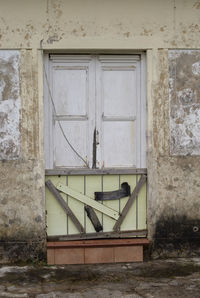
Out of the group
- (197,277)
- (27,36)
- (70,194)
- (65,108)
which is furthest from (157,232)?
(27,36)

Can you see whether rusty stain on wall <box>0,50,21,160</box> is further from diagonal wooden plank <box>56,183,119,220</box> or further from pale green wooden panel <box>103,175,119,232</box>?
pale green wooden panel <box>103,175,119,232</box>

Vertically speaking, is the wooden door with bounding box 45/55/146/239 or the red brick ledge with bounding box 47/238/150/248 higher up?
the wooden door with bounding box 45/55/146/239

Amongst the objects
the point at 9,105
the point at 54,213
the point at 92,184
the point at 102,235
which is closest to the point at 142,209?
the point at 102,235

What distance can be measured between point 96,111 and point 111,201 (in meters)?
1.19

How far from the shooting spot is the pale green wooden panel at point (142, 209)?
5746 mm

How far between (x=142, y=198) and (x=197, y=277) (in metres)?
1.25

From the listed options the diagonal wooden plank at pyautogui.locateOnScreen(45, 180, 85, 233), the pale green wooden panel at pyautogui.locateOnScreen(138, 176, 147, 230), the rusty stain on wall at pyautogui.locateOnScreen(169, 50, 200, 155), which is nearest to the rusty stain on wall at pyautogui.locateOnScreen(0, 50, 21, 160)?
the diagonal wooden plank at pyautogui.locateOnScreen(45, 180, 85, 233)

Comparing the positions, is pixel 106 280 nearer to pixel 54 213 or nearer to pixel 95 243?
pixel 95 243

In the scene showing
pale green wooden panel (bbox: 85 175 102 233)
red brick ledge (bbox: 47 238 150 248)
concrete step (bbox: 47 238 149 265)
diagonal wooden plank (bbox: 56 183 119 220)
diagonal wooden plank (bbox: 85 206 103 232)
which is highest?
pale green wooden panel (bbox: 85 175 102 233)

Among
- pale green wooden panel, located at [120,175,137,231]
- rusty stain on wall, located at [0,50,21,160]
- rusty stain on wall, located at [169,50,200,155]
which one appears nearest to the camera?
rusty stain on wall, located at [0,50,21,160]

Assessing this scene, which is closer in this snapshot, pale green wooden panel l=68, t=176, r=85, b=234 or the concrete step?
the concrete step

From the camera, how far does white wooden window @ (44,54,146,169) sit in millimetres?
5691

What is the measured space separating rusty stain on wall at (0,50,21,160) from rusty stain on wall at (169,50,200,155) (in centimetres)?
196

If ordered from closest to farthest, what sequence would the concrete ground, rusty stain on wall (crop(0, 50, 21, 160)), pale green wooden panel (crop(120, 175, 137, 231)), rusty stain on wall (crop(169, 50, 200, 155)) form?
the concrete ground
rusty stain on wall (crop(0, 50, 21, 160))
rusty stain on wall (crop(169, 50, 200, 155))
pale green wooden panel (crop(120, 175, 137, 231))
